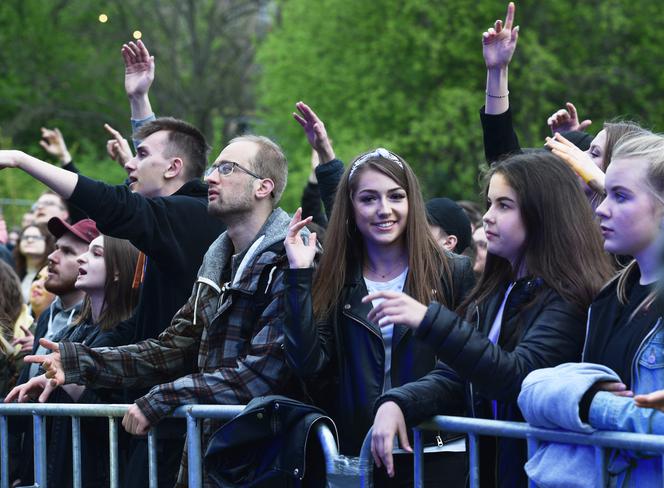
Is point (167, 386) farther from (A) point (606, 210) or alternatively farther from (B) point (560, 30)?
(B) point (560, 30)

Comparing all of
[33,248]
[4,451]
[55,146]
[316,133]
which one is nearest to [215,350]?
[4,451]

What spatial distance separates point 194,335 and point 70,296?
179cm

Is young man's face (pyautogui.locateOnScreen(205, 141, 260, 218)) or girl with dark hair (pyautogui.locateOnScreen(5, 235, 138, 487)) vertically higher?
young man's face (pyautogui.locateOnScreen(205, 141, 260, 218))

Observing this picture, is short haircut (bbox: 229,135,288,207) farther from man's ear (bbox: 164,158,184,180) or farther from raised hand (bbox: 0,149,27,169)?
raised hand (bbox: 0,149,27,169)

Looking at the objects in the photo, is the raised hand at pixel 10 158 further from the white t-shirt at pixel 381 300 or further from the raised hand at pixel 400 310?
the raised hand at pixel 400 310

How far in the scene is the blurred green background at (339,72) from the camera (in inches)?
1107

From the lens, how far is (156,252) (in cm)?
567

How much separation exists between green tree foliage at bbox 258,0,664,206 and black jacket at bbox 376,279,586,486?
2234 centimetres

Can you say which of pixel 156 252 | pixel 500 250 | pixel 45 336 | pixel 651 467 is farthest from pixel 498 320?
pixel 45 336

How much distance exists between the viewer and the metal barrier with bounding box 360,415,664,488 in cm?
338

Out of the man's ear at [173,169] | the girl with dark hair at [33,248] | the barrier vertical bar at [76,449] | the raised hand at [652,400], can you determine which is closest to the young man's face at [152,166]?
the man's ear at [173,169]

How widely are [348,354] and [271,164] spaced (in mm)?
1364

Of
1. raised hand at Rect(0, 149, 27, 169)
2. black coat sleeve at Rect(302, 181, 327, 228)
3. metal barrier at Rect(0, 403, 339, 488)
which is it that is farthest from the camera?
black coat sleeve at Rect(302, 181, 327, 228)

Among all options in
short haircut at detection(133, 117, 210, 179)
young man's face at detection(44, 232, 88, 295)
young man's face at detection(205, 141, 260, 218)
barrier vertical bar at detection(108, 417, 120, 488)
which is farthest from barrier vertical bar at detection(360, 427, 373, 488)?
young man's face at detection(44, 232, 88, 295)
